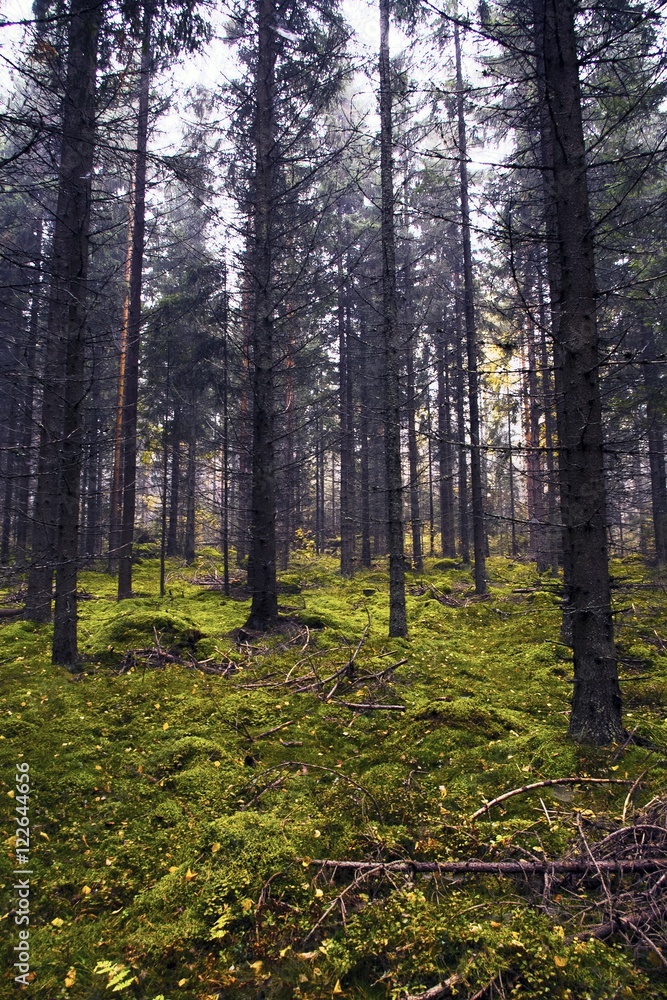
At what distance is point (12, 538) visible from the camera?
72.8 feet

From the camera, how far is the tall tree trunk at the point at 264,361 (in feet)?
28.0

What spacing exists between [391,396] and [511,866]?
7.53 meters

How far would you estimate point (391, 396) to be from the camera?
9.11 meters

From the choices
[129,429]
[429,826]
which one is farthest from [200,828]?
[129,429]

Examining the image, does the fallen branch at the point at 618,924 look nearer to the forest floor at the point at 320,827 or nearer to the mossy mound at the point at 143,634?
the forest floor at the point at 320,827

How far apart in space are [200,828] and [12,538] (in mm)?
23458

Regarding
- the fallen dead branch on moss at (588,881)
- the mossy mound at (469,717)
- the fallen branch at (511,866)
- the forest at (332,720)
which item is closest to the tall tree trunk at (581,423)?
the forest at (332,720)

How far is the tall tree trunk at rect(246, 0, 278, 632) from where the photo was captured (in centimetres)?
852

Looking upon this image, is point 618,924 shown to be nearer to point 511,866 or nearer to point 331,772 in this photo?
point 511,866

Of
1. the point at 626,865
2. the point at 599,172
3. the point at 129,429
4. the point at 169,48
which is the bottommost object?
the point at 626,865

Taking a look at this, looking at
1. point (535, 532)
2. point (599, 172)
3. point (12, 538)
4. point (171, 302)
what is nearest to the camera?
point (599, 172)

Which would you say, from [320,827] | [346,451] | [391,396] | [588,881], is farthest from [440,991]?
[346,451]

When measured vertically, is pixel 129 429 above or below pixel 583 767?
above

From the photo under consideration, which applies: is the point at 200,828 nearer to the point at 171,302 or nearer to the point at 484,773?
the point at 484,773
